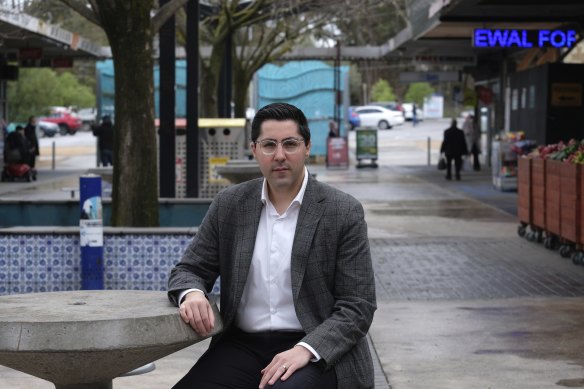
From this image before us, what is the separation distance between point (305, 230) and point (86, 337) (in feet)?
2.95

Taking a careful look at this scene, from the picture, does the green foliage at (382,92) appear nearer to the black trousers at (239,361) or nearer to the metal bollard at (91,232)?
the metal bollard at (91,232)

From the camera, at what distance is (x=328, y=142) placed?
122 ft

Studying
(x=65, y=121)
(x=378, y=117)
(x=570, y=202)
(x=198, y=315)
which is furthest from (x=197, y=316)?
(x=65, y=121)

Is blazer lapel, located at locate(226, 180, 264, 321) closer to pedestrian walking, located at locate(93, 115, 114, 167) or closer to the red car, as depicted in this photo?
pedestrian walking, located at locate(93, 115, 114, 167)

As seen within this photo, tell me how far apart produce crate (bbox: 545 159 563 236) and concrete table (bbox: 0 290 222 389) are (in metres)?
10.1

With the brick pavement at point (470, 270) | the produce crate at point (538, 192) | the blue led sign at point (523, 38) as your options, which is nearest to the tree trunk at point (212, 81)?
the blue led sign at point (523, 38)

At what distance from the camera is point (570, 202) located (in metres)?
13.4

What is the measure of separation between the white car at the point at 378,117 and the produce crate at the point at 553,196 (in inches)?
2376

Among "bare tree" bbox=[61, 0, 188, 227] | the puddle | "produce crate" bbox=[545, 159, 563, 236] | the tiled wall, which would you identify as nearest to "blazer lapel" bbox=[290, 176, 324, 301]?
the tiled wall

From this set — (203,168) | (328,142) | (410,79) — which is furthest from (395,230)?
(410,79)

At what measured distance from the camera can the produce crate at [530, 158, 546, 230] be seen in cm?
1485

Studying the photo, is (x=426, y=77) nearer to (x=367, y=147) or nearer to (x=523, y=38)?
(x=367, y=147)

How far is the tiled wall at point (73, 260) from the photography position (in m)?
10.1

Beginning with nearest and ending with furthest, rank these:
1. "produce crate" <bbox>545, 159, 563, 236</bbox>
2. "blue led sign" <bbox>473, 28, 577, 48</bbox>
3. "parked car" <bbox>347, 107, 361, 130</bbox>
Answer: "produce crate" <bbox>545, 159, 563, 236</bbox> → "blue led sign" <bbox>473, 28, 577, 48</bbox> → "parked car" <bbox>347, 107, 361, 130</bbox>
